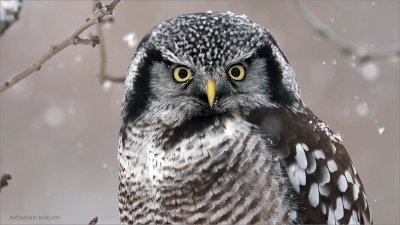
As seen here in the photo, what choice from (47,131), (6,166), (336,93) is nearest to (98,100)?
(47,131)

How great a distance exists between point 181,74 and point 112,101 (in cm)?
639

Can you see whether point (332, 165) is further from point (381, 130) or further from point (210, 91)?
point (381, 130)

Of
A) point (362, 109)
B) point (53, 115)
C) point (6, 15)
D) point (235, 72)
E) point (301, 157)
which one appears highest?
point (362, 109)

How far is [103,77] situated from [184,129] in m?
0.64

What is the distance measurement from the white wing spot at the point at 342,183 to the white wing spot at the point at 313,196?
6.8 inches

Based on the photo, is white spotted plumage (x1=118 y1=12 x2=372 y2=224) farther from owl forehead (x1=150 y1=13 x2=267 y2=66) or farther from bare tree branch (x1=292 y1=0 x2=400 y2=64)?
bare tree branch (x1=292 y1=0 x2=400 y2=64)

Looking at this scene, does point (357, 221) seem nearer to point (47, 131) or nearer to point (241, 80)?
point (241, 80)

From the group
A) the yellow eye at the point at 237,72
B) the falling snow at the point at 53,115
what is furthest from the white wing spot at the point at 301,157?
the falling snow at the point at 53,115

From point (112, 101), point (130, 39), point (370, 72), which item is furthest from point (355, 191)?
point (112, 101)

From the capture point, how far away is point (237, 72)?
5.54m

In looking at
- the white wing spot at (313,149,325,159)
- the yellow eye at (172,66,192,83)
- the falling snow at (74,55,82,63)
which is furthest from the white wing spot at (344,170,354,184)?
the falling snow at (74,55,82,63)

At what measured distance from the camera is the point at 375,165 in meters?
11.0

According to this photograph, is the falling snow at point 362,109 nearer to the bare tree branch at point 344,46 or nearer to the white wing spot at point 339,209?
the white wing spot at point 339,209

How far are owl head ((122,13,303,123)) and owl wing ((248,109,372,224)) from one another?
188mm
